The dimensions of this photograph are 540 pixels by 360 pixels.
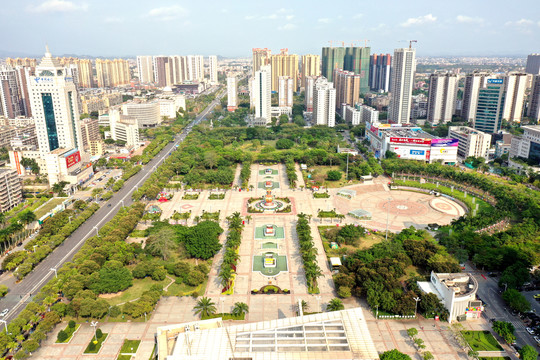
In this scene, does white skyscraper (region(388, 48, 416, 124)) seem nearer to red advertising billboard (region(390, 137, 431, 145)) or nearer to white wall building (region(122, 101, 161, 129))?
red advertising billboard (region(390, 137, 431, 145))

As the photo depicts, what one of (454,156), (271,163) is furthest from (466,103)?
(271,163)

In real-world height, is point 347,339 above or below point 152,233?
above

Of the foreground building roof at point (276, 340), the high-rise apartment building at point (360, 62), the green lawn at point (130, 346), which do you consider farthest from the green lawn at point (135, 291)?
the high-rise apartment building at point (360, 62)

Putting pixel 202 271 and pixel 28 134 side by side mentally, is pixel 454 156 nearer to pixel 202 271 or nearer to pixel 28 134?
pixel 202 271

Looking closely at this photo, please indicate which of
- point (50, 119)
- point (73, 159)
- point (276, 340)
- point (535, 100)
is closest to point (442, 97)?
point (535, 100)

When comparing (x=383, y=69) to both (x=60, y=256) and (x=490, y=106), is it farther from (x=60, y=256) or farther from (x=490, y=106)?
(x=60, y=256)

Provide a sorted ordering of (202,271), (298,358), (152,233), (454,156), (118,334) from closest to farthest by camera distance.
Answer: (298,358) → (118,334) → (202,271) → (152,233) → (454,156)
